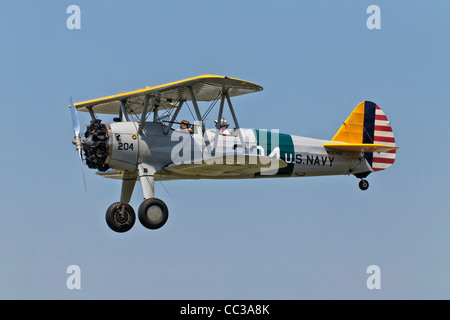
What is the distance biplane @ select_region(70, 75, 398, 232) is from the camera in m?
14.5

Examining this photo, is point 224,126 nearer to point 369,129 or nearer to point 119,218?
point 119,218

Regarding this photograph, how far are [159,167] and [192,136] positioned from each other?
87 centimetres

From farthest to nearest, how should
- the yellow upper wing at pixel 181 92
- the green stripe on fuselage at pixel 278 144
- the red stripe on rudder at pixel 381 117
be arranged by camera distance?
the red stripe on rudder at pixel 381 117
the green stripe on fuselage at pixel 278 144
the yellow upper wing at pixel 181 92

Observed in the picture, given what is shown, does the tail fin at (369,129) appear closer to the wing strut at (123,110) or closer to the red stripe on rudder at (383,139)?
the red stripe on rudder at (383,139)

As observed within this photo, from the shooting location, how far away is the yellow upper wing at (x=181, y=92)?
47.2 feet

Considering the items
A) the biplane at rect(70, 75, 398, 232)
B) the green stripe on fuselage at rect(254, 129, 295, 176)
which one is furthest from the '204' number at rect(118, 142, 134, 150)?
the green stripe on fuselage at rect(254, 129, 295, 176)

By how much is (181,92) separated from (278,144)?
225 centimetres

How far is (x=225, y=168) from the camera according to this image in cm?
1469

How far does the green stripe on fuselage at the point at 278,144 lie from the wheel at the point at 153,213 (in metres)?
2.57

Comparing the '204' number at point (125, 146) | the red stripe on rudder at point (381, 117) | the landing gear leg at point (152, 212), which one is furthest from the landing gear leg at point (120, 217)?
the red stripe on rudder at point (381, 117)

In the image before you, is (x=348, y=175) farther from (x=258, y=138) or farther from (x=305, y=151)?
Result: (x=258, y=138)

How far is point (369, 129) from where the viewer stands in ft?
58.4

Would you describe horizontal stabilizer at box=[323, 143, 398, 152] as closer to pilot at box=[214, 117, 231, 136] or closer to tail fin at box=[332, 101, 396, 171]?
tail fin at box=[332, 101, 396, 171]

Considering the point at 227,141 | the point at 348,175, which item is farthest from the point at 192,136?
the point at 348,175
